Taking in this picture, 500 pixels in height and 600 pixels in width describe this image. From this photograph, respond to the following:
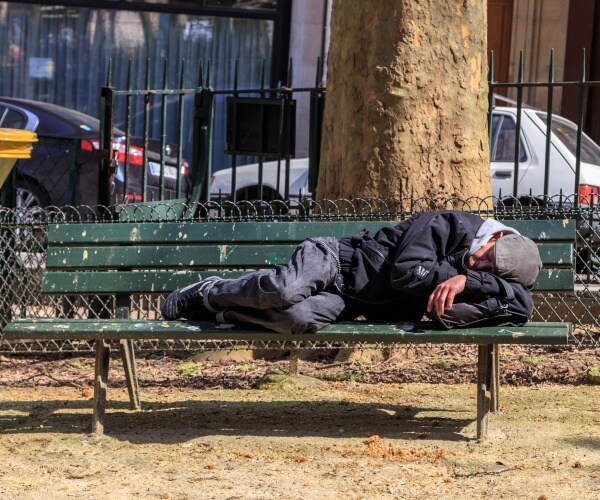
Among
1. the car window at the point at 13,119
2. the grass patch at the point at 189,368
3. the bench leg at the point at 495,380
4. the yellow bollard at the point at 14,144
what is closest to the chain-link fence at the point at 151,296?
the grass patch at the point at 189,368

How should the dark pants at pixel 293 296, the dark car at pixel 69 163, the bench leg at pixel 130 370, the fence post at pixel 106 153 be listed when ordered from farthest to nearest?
the dark car at pixel 69 163 < the fence post at pixel 106 153 < the bench leg at pixel 130 370 < the dark pants at pixel 293 296

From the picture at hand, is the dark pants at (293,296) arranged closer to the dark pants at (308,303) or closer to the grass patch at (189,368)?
the dark pants at (308,303)

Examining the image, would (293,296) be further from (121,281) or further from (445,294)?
(121,281)

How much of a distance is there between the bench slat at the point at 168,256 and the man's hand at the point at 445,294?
111cm

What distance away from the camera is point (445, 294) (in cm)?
485

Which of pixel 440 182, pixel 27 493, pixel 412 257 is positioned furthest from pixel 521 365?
pixel 27 493

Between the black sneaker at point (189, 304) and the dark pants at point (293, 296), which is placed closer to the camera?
the dark pants at point (293, 296)

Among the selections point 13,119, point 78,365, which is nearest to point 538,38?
point 13,119

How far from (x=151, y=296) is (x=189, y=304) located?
7.00ft

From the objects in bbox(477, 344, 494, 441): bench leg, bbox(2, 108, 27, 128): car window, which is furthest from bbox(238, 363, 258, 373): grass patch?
bbox(2, 108, 27, 128): car window

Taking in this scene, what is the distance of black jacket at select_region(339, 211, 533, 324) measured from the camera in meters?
4.94

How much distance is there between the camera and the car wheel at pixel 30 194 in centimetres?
986

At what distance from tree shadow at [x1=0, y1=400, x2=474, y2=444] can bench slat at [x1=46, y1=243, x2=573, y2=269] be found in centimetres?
68

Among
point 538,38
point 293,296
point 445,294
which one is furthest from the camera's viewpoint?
point 538,38
